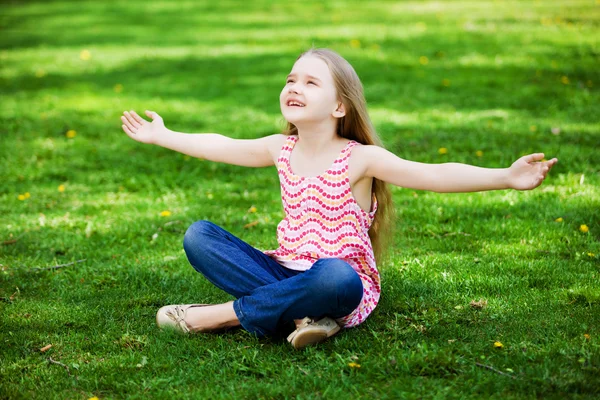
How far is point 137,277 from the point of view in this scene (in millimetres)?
3941

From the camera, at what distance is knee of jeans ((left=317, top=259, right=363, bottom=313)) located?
2881 mm

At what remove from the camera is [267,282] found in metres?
3.14

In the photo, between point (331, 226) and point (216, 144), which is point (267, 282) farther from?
point (216, 144)

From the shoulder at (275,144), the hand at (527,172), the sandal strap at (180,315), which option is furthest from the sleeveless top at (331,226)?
the hand at (527,172)

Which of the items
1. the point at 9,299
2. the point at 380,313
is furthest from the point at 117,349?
the point at 380,313

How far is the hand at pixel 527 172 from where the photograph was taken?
2725 millimetres

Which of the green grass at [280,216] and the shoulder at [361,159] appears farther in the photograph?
the shoulder at [361,159]

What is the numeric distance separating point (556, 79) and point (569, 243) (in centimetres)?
436

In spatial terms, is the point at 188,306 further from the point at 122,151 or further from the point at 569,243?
the point at 122,151

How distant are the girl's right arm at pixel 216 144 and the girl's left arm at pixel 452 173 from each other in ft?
1.79

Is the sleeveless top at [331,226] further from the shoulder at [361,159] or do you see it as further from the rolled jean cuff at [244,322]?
the rolled jean cuff at [244,322]

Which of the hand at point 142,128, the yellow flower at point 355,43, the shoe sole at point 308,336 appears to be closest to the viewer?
the shoe sole at point 308,336

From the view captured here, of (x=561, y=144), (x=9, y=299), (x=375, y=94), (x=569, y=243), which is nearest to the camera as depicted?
(x=9, y=299)

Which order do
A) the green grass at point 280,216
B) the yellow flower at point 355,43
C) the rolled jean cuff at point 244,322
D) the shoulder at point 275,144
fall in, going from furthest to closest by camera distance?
1. the yellow flower at point 355,43
2. the shoulder at point 275,144
3. the rolled jean cuff at point 244,322
4. the green grass at point 280,216
